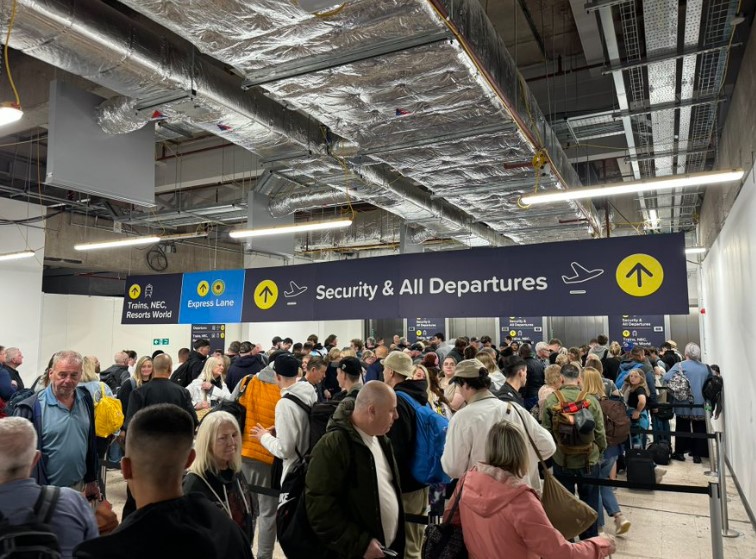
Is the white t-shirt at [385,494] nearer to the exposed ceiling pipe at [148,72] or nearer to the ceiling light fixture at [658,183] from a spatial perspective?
the exposed ceiling pipe at [148,72]

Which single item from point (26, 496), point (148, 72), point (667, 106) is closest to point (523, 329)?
point (667, 106)

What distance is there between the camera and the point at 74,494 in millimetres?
2059

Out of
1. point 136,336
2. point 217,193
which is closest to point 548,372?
point 217,193

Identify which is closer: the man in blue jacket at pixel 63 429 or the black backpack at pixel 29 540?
the black backpack at pixel 29 540

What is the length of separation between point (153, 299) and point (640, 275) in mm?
7511

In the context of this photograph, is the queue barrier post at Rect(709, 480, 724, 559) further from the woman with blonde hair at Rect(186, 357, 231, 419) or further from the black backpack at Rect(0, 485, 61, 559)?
the woman with blonde hair at Rect(186, 357, 231, 419)

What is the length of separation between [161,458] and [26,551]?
59 centimetres

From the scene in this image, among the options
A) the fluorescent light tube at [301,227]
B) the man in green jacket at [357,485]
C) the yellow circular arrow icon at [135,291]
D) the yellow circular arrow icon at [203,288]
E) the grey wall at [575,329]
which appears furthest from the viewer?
the grey wall at [575,329]

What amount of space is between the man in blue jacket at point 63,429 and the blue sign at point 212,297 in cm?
422

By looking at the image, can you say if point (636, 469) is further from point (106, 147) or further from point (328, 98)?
point (106, 147)

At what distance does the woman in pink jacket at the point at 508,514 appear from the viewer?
220cm

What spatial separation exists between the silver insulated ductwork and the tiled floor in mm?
4154

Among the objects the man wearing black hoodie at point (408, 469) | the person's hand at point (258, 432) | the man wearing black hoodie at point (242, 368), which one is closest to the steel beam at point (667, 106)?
the man wearing black hoodie at point (408, 469)

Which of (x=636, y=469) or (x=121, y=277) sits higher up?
(x=121, y=277)
